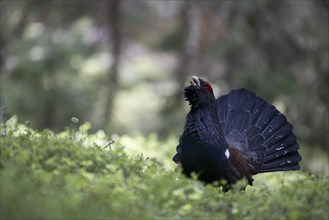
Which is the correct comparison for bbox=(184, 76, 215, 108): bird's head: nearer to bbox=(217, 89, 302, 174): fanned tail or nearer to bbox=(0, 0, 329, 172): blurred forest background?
bbox=(217, 89, 302, 174): fanned tail

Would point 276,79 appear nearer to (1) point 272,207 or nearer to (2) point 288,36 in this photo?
(2) point 288,36

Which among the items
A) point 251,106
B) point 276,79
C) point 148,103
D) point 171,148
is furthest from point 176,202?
point 148,103

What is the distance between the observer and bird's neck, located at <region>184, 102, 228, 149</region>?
699 cm

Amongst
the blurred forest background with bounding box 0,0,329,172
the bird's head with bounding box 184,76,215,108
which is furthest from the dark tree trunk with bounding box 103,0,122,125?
the bird's head with bounding box 184,76,215,108

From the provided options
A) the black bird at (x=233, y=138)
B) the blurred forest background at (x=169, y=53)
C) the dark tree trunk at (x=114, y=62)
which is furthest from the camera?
the dark tree trunk at (x=114, y=62)

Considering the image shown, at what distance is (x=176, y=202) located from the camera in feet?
16.3

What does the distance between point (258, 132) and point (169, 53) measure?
9113 millimetres

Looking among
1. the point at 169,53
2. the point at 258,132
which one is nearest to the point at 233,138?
the point at 258,132

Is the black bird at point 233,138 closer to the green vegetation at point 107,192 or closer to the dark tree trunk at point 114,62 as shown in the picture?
the green vegetation at point 107,192

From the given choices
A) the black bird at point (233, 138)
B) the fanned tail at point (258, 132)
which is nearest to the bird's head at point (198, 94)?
the black bird at point (233, 138)

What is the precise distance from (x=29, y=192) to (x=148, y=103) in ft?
57.1

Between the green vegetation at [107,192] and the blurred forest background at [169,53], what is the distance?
894cm

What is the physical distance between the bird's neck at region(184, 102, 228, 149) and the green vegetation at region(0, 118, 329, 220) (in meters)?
1.32

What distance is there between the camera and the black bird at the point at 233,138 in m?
6.89
